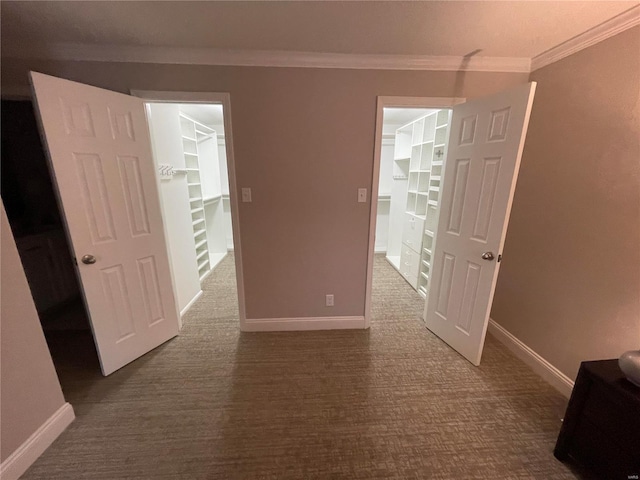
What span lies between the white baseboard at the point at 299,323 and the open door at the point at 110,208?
79cm

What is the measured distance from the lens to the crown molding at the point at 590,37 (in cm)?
136

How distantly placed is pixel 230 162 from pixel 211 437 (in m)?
1.86

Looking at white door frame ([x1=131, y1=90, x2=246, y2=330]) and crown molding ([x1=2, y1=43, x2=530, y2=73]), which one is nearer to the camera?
crown molding ([x1=2, y1=43, x2=530, y2=73])

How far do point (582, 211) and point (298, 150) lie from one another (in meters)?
1.98

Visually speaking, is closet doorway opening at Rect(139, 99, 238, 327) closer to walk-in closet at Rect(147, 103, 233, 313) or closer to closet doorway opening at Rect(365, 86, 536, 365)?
walk-in closet at Rect(147, 103, 233, 313)

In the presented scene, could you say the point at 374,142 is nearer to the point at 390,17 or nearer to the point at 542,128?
the point at 390,17

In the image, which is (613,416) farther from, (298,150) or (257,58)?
(257,58)

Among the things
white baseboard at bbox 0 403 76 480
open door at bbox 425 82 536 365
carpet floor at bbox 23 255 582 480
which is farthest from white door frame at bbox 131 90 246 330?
open door at bbox 425 82 536 365

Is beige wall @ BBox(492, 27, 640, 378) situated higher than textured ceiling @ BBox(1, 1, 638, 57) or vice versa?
textured ceiling @ BBox(1, 1, 638, 57)

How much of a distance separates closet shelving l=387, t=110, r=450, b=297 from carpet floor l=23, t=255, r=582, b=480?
1.10 meters

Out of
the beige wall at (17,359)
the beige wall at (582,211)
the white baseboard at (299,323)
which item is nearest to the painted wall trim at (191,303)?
the white baseboard at (299,323)

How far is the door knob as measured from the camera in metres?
1.69

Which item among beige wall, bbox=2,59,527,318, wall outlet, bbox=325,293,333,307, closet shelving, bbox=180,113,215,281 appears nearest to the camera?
beige wall, bbox=2,59,527,318

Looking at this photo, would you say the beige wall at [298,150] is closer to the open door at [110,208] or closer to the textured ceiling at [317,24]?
the textured ceiling at [317,24]
